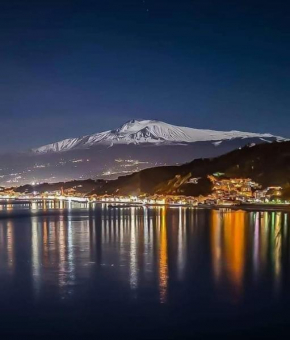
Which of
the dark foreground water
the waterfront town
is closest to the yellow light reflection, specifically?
the dark foreground water

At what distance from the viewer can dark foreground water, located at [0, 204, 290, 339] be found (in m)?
6.38

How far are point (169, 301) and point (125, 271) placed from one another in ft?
8.22

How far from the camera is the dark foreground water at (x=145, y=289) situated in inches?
251

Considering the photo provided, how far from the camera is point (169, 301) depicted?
7535 mm

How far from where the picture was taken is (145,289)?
27.1ft

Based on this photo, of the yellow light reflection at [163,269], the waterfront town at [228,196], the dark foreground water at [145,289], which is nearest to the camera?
the dark foreground water at [145,289]

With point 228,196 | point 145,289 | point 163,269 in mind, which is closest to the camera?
point 145,289

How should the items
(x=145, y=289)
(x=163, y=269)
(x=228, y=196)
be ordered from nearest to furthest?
(x=145, y=289)
(x=163, y=269)
(x=228, y=196)

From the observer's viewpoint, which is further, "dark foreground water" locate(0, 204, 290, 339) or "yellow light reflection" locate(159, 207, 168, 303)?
"yellow light reflection" locate(159, 207, 168, 303)

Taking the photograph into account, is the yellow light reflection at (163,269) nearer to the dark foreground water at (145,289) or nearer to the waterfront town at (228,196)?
the dark foreground water at (145,289)

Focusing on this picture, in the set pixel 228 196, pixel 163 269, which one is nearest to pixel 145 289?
pixel 163 269

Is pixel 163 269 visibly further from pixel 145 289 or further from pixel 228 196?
pixel 228 196

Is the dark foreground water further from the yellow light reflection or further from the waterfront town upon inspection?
the waterfront town

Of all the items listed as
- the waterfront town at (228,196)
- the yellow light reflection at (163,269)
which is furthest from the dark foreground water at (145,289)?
the waterfront town at (228,196)
